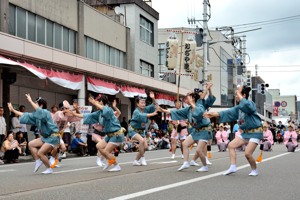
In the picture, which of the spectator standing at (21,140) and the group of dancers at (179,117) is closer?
the group of dancers at (179,117)

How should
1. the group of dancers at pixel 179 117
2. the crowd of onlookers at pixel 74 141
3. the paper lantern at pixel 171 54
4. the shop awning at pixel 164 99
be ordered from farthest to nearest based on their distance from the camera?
the paper lantern at pixel 171 54 → the shop awning at pixel 164 99 → the crowd of onlookers at pixel 74 141 → the group of dancers at pixel 179 117

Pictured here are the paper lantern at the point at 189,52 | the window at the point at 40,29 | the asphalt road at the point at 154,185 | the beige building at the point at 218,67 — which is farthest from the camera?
the beige building at the point at 218,67

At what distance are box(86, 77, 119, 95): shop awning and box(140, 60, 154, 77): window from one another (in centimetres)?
871

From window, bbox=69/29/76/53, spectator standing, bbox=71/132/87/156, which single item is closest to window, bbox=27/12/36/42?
window, bbox=69/29/76/53

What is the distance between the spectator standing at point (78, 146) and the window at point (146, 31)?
1674 centimetres

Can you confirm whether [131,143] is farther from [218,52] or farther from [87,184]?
[218,52]

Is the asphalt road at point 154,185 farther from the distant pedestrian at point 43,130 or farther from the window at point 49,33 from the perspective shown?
the window at point 49,33

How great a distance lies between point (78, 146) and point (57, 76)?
10.7 feet

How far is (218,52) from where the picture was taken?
186 feet

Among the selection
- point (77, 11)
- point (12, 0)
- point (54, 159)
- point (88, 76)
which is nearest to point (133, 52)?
point (77, 11)

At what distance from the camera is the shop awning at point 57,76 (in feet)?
56.9

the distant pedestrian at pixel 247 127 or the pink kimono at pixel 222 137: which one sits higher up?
the distant pedestrian at pixel 247 127

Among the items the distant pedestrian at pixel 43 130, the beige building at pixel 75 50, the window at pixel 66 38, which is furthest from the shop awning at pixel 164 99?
the distant pedestrian at pixel 43 130

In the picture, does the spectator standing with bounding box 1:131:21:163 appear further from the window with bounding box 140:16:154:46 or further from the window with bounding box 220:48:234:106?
the window with bounding box 220:48:234:106
